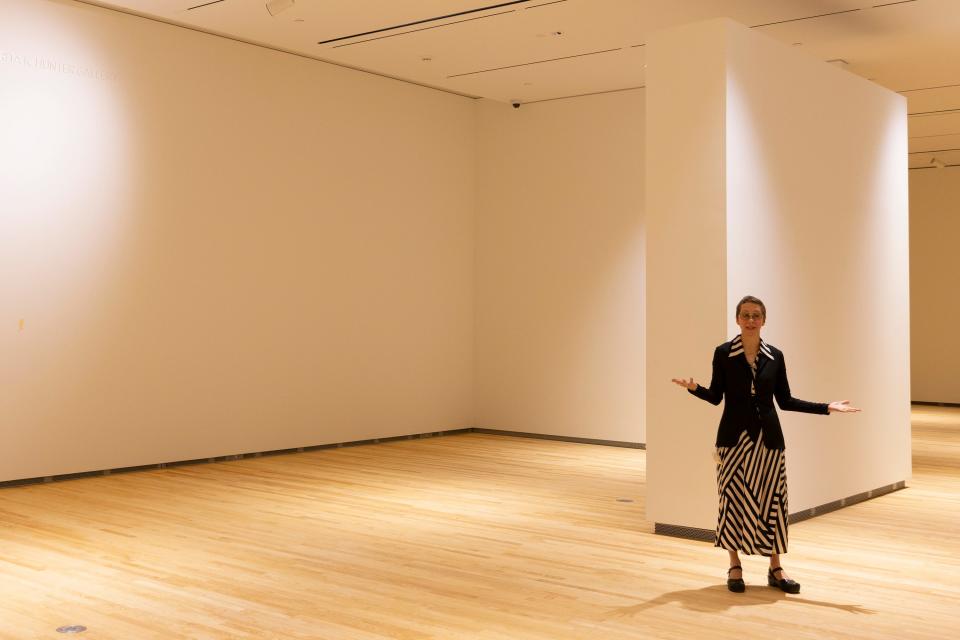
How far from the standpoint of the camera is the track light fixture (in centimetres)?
855

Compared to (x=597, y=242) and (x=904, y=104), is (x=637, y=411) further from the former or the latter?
(x=904, y=104)

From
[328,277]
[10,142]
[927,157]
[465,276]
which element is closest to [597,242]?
[465,276]

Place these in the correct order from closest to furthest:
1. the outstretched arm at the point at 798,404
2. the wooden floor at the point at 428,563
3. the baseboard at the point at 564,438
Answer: the wooden floor at the point at 428,563
the outstretched arm at the point at 798,404
the baseboard at the point at 564,438

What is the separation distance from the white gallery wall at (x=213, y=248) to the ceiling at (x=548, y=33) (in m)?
0.55

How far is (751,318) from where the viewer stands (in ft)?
18.7

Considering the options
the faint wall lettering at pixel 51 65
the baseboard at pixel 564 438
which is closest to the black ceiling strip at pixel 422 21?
the faint wall lettering at pixel 51 65

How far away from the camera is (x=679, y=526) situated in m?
7.18

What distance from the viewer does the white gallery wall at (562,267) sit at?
12031mm

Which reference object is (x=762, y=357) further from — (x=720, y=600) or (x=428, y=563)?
(x=428, y=563)

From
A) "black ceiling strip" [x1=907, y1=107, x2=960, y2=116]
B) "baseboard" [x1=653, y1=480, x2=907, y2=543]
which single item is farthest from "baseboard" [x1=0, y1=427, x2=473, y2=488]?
"black ceiling strip" [x1=907, y1=107, x2=960, y2=116]

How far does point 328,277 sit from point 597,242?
10.0ft

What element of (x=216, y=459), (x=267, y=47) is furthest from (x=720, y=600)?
(x=267, y=47)

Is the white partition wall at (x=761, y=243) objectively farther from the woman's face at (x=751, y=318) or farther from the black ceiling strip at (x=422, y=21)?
the black ceiling strip at (x=422, y=21)

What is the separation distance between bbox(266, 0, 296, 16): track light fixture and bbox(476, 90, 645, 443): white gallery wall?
4.56m
